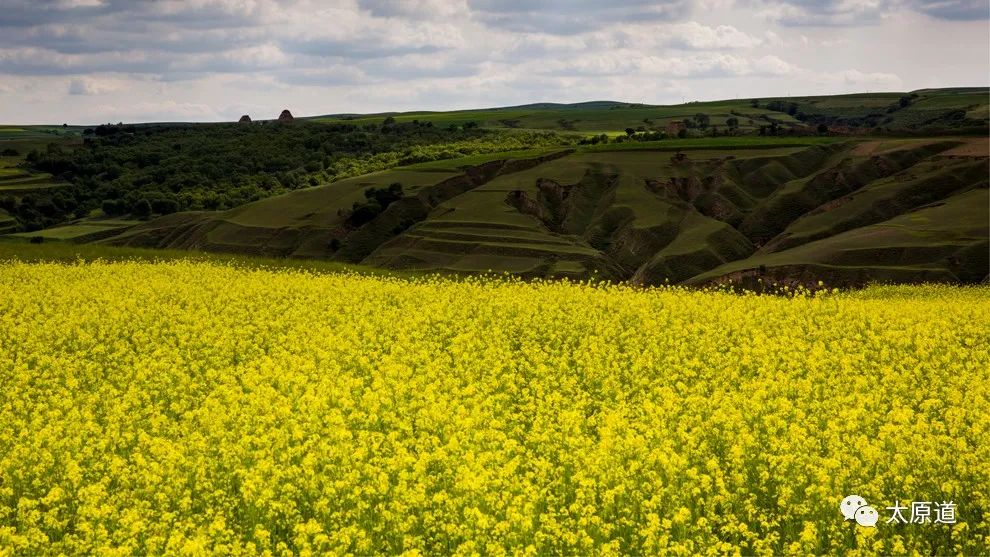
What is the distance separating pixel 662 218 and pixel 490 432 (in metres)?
81.8

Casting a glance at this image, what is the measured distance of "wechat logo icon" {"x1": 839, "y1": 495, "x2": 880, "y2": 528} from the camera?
15891mm

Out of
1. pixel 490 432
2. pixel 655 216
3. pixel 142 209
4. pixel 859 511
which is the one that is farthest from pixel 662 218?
pixel 142 209

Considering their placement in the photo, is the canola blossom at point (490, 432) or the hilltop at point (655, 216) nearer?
the canola blossom at point (490, 432)

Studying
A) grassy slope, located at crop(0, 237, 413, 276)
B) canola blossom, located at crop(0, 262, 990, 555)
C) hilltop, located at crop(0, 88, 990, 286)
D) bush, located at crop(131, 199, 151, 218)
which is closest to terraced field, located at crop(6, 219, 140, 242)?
hilltop, located at crop(0, 88, 990, 286)

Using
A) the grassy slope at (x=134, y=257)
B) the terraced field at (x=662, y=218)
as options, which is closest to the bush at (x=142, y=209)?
the terraced field at (x=662, y=218)

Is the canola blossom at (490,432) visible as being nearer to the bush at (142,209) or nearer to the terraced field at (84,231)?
the terraced field at (84,231)

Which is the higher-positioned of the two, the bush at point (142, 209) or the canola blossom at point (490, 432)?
the canola blossom at point (490, 432)

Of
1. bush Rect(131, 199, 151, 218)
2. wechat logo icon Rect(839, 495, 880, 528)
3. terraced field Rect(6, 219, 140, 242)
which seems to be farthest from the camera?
bush Rect(131, 199, 151, 218)

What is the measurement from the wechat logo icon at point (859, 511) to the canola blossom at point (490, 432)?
0.24 meters

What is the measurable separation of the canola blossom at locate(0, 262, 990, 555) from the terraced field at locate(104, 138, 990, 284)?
4399 centimetres

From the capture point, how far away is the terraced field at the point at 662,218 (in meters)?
74.8

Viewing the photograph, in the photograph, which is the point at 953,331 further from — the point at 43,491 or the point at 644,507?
the point at 43,491

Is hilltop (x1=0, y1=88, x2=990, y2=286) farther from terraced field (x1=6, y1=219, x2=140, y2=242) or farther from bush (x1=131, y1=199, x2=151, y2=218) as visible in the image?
terraced field (x1=6, y1=219, x2=140, y2=242)

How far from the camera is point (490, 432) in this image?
19.4 meters
